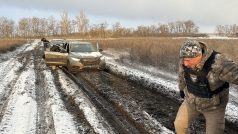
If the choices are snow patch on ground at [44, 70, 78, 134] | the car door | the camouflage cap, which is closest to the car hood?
the car door

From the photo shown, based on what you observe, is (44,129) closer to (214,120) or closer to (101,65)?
(214,120)

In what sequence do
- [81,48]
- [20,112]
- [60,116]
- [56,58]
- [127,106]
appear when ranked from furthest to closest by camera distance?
[81,48] → [56,58] → [127,106] → [20,112] → [60,116]

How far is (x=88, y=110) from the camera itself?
391 inches

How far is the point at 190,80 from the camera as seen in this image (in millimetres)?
4824

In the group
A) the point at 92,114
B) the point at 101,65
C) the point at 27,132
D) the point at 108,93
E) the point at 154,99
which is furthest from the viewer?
the point at 101,65

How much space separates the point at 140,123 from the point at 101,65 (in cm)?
1147

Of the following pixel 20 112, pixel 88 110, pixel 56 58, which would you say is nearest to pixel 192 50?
pixel 88 110

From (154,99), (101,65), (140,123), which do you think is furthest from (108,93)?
(101,65)

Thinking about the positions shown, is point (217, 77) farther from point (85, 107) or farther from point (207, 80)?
point (85, 107)

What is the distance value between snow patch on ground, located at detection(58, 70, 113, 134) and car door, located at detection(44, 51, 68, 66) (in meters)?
5.74

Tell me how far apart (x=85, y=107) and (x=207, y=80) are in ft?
19.9

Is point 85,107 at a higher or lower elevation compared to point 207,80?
lower

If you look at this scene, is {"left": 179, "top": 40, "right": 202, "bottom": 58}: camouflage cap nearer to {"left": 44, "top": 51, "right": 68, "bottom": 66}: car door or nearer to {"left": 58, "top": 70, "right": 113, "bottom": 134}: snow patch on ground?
{"left": 58, "top": 70, "right": 113, "bottom": 134}: snow patch on ground

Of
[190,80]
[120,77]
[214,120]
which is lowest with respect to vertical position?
[120,77]
